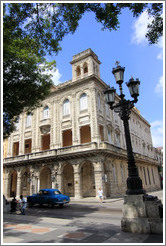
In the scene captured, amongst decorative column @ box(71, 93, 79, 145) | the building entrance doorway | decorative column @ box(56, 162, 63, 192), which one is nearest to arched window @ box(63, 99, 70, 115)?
decorative column @ box(71, 93, 79, 145)

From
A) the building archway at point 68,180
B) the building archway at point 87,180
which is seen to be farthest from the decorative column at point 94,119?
the building archway at point 68,180

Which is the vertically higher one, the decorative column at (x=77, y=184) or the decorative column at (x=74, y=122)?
the decorative column at (x=74, y=122)

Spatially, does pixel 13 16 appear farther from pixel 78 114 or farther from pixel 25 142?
pixel 25 142

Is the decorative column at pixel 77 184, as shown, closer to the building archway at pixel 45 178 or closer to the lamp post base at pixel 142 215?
the building archway at pixel 45 178

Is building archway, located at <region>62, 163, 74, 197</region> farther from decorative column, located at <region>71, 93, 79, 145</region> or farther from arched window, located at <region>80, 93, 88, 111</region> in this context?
arched window, located at <region>80, 93, 88, 111</region>

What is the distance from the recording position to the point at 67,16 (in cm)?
684

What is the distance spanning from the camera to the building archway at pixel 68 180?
2421 centimetres

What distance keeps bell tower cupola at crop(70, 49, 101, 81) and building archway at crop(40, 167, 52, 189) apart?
14325mm

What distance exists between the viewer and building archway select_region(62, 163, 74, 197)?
24.2m

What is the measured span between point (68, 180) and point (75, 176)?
3.15 m

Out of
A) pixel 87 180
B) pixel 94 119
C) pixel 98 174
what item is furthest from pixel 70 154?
pixel 94 119

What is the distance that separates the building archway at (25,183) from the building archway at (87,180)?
8.98m

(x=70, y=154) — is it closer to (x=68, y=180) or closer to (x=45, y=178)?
(x=68, y=180)

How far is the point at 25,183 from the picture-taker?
91.2ft
